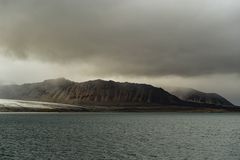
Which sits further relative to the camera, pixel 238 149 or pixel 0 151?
pixel 238 149

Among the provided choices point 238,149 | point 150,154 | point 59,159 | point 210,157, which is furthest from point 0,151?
point 238,149

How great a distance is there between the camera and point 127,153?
232 ft

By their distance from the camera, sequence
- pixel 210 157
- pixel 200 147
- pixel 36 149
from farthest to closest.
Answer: pixel 200 147 → pixel 36 149 → pixel 210 157

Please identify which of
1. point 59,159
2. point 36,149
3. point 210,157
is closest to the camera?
point 59,159

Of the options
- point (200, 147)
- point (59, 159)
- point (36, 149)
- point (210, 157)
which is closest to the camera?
point (59, 159)

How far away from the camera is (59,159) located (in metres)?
63.2

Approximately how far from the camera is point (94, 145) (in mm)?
83000

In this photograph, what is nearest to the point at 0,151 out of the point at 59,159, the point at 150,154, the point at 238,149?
the point at 59,159

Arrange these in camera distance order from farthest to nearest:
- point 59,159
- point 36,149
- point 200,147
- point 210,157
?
1. point 200,147
2. point 36,149
3. point 210,157
4. point 59,159

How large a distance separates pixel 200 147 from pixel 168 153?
44.2 feet

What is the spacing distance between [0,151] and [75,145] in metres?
17.4

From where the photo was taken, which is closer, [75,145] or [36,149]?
[36,149]

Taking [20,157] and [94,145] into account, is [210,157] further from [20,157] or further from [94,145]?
[20,157]

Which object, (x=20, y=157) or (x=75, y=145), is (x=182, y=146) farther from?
(x=20, y=157)
